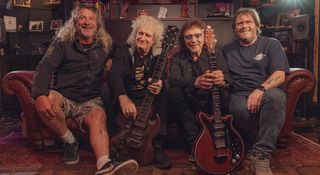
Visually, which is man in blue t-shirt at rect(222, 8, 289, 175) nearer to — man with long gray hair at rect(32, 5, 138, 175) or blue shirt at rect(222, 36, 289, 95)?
blue shirt at rect(222, 36, 289, 95)

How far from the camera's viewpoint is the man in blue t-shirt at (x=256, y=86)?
6.48 ft

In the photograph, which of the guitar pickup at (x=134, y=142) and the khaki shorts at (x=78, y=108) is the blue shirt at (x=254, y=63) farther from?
the khaki shorts at (x=78, y=108)

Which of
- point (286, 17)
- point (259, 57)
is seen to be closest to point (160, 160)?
point (259, 57)

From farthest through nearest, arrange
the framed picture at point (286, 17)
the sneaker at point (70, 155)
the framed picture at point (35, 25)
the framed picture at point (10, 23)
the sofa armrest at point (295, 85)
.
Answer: the framed picture at point (35, 25)
the framed picture at point (10, 23)
the framed picture at point (286, 17)
the sofa armrest at point (295, 85)
the sneaker at point (70, 155)

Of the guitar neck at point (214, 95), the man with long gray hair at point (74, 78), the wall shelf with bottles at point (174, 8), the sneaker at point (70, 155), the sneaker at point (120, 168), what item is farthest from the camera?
the wall shelf with bottles at point (174, 8)

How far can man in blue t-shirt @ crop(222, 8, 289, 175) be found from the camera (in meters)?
1.98

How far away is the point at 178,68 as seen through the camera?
2355mm

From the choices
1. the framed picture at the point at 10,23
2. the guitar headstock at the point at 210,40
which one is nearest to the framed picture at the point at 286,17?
the guitar headstock at the point at 210,40

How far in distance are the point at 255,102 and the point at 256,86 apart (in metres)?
0.27

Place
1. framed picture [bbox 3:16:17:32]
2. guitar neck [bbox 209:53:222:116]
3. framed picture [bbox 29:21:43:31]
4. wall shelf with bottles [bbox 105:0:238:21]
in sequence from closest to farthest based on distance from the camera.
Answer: guitar neck [bbox 209:53:222:116], framed picture [bbox 3:16:17:32], framed picture [bbox 29:21:43:31], wall shelf with bottles [bbox 105:0:238:21]

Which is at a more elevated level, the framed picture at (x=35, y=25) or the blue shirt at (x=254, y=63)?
the framed picture at (x=35, y=25)

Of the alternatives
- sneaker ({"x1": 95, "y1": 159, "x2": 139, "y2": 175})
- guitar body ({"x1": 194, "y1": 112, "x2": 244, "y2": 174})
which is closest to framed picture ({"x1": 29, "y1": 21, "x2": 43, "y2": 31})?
sneaker ({"x1": 95, "y1": 159, "x2": 139, "y2": 175})

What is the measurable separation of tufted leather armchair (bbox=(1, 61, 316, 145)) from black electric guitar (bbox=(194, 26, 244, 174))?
563mm

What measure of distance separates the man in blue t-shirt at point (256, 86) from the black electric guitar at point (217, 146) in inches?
4.3
